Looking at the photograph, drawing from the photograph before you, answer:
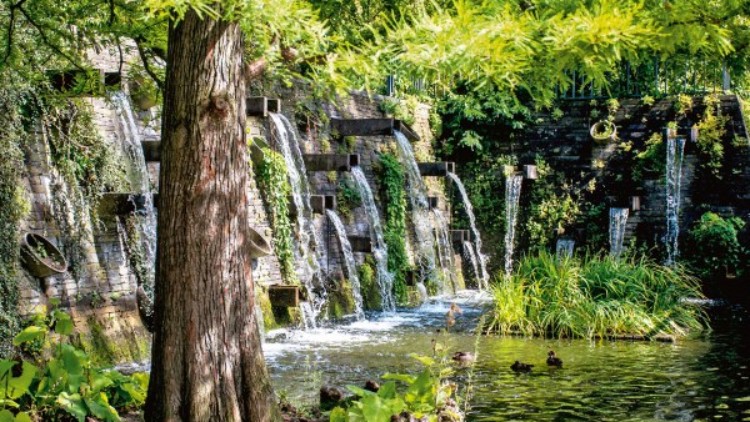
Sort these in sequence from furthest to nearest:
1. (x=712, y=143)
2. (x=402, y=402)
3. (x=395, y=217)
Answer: (x=712, y=143) → (x=395, y=217) → (x=402, y=402)

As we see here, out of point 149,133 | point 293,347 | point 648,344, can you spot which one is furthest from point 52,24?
point 648,344

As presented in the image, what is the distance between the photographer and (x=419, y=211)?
1778cm

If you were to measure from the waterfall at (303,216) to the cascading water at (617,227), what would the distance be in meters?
6.57

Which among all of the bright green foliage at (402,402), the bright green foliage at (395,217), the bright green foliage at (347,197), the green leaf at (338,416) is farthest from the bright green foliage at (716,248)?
the green leaf at (338,416)

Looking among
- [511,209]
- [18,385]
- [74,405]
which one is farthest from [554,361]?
[511,209]

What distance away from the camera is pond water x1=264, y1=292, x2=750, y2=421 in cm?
814

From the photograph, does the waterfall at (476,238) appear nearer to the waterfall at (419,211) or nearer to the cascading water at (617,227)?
the waterfall at (419,211)

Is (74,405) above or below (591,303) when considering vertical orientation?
above

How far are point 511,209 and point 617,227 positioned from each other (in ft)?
6.81

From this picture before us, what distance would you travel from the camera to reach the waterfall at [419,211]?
57.5 feet

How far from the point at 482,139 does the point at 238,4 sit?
15096 millimetres

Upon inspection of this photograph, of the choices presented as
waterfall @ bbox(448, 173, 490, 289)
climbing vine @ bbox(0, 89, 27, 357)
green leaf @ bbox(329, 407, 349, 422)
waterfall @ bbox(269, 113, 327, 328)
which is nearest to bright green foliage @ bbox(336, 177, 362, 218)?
waterfall @ bbox(269, 113, 327, 328)

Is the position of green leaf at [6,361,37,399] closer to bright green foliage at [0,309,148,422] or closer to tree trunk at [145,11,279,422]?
bright green foliage at [0,309,148,422]

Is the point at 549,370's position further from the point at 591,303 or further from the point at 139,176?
the point at 139,176
